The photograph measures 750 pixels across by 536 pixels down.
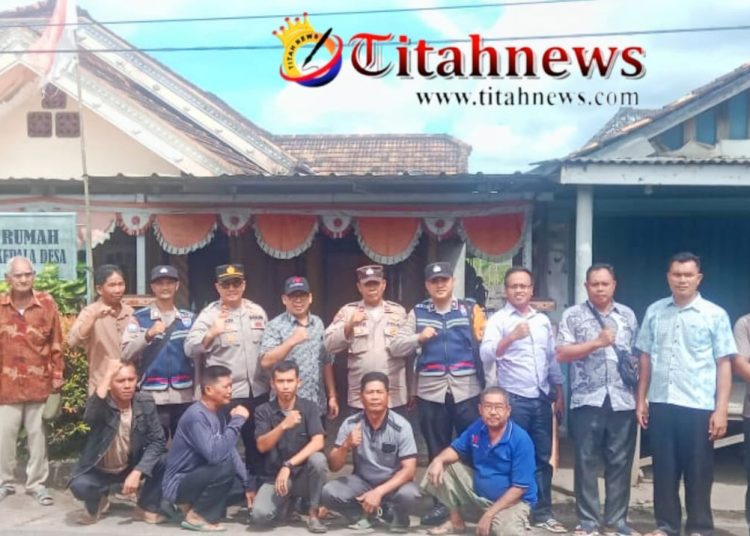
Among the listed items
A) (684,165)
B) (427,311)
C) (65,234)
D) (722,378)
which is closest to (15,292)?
(65,234)

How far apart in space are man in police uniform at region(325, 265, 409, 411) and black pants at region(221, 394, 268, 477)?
0.66m

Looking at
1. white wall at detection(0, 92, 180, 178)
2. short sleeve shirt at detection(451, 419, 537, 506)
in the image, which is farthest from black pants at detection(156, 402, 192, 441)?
white wall at detection(0, 92, 180, 178)

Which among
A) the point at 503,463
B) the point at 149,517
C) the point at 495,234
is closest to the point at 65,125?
the point at 495,234

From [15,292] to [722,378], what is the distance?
194 inches

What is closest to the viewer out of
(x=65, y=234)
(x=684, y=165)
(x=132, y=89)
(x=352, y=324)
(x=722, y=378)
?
(x=722, y=378)

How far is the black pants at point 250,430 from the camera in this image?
5.82m

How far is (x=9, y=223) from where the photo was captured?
734 cm

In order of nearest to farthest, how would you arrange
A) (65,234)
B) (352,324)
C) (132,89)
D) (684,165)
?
(352,324) → (684,165) → (65,234) → (132,89)

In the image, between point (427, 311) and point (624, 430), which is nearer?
point (624, 430)

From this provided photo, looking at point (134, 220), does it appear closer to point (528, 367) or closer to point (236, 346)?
point (236, 346)

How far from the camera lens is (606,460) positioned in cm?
540

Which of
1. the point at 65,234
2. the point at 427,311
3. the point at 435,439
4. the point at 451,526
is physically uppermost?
the point at 65,234

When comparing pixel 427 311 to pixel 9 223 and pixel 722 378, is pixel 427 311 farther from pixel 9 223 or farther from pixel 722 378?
pixel 9 223

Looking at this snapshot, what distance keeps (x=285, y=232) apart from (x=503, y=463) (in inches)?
164
